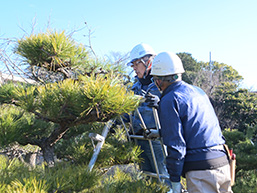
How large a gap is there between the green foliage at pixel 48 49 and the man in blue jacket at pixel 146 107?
646 mm

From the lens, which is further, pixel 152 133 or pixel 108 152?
pixel 108 152

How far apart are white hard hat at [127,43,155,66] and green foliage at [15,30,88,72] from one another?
1.99ft

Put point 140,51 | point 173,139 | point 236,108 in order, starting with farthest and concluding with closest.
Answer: point 236,108 → point 140,51 → point 173,139

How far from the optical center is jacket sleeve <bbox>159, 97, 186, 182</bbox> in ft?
4.43

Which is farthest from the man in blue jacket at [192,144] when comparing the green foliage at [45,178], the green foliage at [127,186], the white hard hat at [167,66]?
the green foliage at [45,178]

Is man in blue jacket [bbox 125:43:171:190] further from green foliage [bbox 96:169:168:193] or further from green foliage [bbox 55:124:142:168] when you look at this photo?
green foliage [bbox 96:169:168:193]

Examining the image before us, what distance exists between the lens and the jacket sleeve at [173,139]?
135cm

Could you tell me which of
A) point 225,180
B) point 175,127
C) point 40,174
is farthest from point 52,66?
point 225,180

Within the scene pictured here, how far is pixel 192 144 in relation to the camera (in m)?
1.42

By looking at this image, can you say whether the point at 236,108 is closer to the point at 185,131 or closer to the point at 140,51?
the point at 140,51

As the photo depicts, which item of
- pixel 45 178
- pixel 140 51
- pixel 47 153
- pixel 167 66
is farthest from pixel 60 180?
pixel 140 51

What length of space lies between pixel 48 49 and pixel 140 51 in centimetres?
85

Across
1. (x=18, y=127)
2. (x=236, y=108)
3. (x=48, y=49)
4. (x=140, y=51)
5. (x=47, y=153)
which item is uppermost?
(x=48, y=49)

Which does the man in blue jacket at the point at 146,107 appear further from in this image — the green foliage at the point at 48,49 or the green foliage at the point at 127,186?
the green foliage at the point at 48,49
